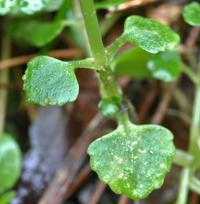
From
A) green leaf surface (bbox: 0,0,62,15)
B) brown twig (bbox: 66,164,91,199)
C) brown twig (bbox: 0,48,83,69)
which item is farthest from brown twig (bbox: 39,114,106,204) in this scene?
green leaf surface (bbox: 0,0,62,15)

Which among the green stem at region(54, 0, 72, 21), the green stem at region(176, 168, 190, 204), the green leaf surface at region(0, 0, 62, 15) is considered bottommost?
the green stem at region(176, 168, 190, 204)

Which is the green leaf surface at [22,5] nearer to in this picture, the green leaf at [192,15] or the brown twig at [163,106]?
the green leaf at [192,15]

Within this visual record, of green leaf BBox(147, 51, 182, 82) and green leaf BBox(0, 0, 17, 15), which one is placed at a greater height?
green leaf BBox(0, 0, 17, 15)

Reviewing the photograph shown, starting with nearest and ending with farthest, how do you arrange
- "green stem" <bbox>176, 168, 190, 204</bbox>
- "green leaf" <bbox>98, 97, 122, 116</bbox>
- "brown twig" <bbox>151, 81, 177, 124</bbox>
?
"green leaf" <bbox>98, 97, 122, 116</bbox>, "green stem" <bbox>176, 168, 190, 204</bbox>, "brown twig" <bbox>151, 81, 177, 124</bbox>

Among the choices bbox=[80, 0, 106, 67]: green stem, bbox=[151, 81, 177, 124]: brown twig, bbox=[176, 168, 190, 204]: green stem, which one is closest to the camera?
bbox=[80, 0, 106, 67]: green stem

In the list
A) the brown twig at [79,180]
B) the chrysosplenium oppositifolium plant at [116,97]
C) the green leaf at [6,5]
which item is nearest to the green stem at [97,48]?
the chrysosplenium oppositifolium plant at [116,97]

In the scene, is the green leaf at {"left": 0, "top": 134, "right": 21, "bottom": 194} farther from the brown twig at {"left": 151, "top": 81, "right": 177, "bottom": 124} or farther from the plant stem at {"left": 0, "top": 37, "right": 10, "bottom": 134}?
the brown twig at {"left": 151, "top": 81, "right": 177, "bottom": 124}

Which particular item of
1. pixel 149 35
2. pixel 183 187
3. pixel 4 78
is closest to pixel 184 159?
pixel 183 187
